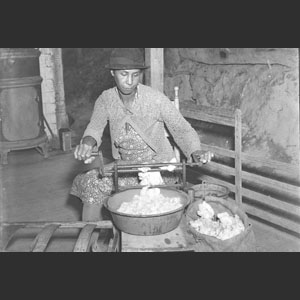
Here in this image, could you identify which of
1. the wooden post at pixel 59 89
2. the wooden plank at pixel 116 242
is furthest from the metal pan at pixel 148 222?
the wooden post at pixel 59 89

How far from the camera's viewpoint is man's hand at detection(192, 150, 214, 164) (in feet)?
11.7

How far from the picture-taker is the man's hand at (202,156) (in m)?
3.55

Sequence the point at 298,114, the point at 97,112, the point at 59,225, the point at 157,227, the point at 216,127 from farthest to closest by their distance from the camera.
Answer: the point at 216,127 < the point at 298,114 < the point at 97,112 < the point at 59,225 < the point at 157,227

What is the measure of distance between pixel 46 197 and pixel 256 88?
348 centimetres

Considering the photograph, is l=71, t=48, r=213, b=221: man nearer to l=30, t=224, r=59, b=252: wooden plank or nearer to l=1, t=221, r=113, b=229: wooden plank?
l=1, t=221, r=113, b=229: wooden plank

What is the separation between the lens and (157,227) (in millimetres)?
3076

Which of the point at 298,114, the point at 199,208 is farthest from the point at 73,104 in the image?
the point at 199,208

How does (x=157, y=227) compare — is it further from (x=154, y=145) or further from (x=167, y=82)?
(x=167, y=82)

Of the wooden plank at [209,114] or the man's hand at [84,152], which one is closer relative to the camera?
the man's hand at [84,152]

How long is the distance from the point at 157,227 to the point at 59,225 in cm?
90

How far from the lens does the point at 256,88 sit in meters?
6.27

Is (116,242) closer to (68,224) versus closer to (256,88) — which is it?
(68,224)

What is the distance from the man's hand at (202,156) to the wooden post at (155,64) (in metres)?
2.02

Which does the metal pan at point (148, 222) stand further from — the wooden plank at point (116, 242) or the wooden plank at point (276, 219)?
the wooden plank at point (276, 219)
